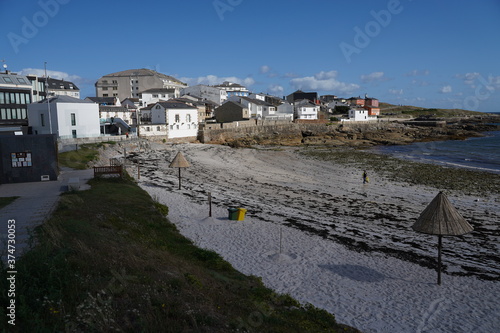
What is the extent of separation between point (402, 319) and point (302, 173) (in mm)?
24890

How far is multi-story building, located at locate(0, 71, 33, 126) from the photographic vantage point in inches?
1682

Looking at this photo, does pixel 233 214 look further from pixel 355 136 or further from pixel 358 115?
pixel 358 115

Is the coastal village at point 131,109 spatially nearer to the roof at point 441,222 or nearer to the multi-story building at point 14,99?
the multi-story building at point 14,99

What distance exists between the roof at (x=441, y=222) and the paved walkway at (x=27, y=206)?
12.1 metres

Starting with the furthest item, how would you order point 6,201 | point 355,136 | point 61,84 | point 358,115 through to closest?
1. point 358,115
2. point 61,84
3. point 355,136
4. point 6,201

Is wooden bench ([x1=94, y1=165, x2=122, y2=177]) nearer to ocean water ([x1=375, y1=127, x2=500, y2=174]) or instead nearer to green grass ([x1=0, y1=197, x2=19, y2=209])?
green grass ([x1=0, y1=197, x2=19, y2=209])

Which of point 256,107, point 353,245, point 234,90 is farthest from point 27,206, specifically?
point 234,90

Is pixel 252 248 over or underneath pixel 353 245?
over

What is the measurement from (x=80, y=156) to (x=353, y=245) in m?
26.3

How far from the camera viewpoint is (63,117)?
39.5 m

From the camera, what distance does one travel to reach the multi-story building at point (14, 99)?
140ft

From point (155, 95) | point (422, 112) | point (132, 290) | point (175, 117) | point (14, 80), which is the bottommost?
point (132, 290)

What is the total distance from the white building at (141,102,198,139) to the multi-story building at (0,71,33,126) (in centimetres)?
1660

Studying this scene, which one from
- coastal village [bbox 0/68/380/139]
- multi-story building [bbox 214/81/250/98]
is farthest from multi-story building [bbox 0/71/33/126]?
multi-story building [bbox 214/81/250/98]
